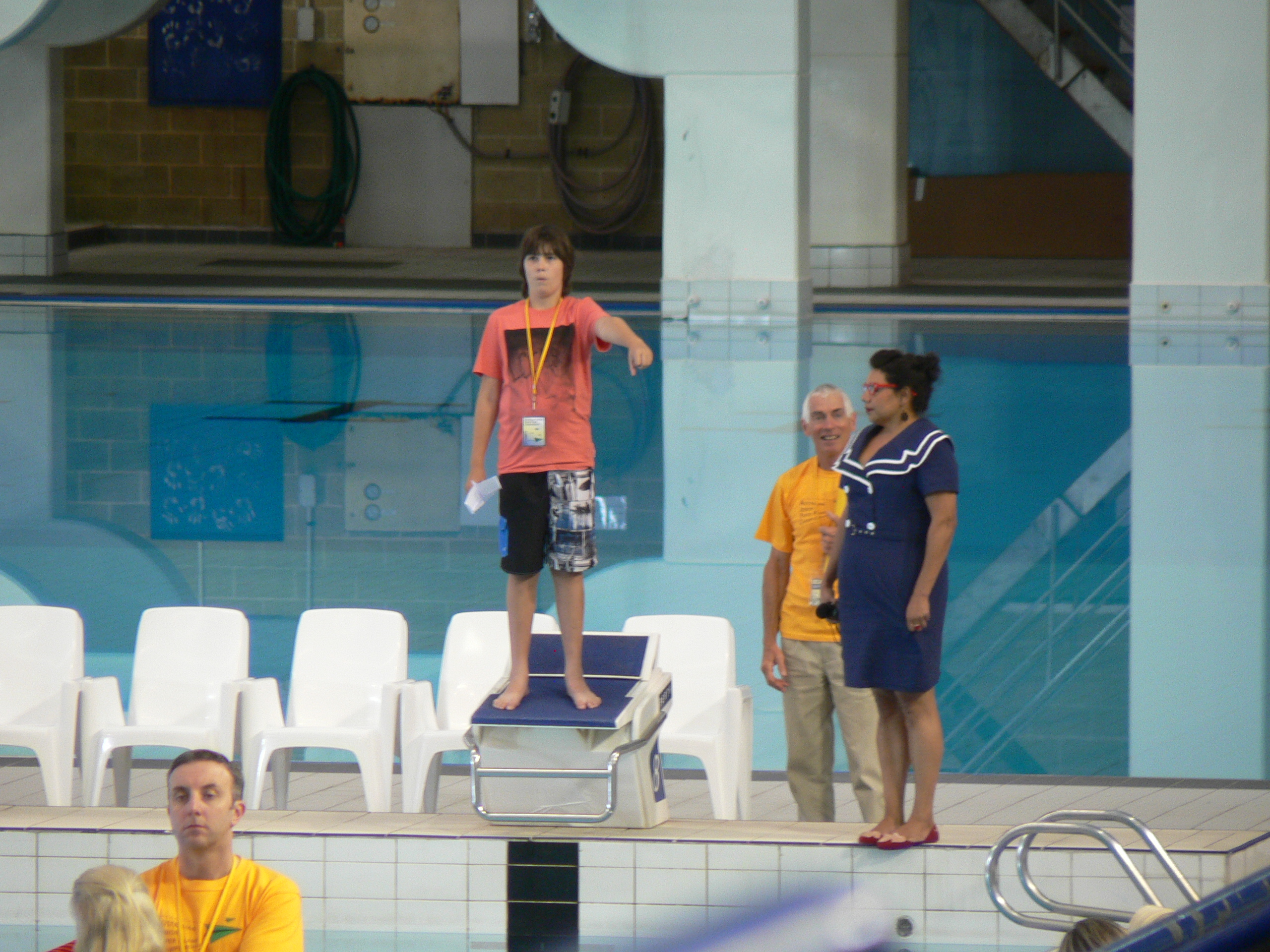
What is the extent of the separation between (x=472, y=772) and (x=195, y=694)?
1.22 meters

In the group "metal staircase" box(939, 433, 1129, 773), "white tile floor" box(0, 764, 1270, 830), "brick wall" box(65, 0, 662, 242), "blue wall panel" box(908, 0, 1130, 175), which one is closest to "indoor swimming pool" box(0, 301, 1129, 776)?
"metal staircase" box(939, 433, 1129, 773)

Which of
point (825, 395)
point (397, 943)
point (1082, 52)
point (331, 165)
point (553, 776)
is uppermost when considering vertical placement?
point (1082, 52)

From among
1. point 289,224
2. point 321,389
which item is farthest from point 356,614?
point 289,224

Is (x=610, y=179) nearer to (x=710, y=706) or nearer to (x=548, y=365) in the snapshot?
(x=710, y=706)

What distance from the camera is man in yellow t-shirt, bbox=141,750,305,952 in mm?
3459

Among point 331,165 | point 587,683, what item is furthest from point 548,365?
point 331,165

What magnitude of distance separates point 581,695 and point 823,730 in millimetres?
767

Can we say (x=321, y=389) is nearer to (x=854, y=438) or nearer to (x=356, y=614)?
(x=356, y=614)

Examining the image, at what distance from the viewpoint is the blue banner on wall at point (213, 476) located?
978cm

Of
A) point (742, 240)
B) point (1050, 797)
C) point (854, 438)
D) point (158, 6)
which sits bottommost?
point (1050, 797)

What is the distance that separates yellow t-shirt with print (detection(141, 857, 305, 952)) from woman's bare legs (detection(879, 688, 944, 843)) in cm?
163

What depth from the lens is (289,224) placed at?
2523 cm

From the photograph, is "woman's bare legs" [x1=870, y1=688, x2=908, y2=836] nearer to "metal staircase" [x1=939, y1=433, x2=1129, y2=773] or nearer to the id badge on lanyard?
the id badge on lanyard

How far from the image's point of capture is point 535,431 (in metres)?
4.68
